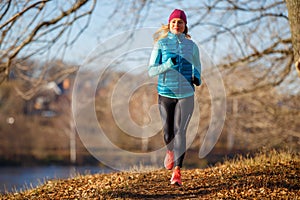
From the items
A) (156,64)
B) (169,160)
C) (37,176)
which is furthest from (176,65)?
(37,176)

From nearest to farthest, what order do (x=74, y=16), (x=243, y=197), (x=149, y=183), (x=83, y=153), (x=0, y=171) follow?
Answer: (x=243, y=197) → (x=149, y=183) → (x=74, y=16) → (x=0, y=171) → (x=83, y=153)

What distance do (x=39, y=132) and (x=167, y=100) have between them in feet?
71.8

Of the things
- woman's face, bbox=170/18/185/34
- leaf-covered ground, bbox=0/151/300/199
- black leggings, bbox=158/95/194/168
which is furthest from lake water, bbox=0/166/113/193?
woman's face, bbox=170/18/185/34

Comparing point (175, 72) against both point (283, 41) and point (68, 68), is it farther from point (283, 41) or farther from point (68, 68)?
point (283, 41)

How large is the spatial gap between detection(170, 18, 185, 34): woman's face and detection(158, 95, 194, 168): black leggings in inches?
25.3

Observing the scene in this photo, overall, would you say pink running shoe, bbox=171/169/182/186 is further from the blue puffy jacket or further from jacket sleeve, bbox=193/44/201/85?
jacket sleeve, bbox=193/44/201/85

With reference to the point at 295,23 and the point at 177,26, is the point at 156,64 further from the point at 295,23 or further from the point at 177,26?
the point at 295,23

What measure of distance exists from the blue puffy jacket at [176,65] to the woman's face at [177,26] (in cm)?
4

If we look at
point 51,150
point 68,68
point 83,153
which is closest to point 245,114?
point 68,68

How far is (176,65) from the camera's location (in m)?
3.92

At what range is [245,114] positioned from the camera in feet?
39.0

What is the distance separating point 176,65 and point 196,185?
1.32 metres

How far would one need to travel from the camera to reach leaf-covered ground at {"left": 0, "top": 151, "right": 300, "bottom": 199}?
4039 mm

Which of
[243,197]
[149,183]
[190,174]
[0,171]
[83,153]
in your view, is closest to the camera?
[243,197]
